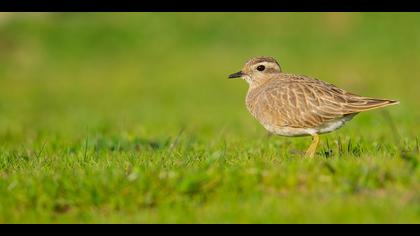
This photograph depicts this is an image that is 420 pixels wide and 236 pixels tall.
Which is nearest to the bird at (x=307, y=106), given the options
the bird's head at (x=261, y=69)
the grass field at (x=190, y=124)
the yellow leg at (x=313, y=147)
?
the yellow leg at (x=313, y=147)

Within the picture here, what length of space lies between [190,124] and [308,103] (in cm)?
644

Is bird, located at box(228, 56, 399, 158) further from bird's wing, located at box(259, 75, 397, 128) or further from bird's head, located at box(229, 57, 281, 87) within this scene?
bird's head, located at box(229, 57, 281, 87)

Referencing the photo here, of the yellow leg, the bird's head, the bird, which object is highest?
the bird's head

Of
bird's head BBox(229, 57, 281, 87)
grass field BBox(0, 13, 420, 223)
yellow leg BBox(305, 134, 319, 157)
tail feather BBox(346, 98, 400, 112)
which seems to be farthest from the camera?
bird's head BBox(229, 57, 281, 87)

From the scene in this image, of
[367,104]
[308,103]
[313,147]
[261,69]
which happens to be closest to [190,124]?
[261,69]

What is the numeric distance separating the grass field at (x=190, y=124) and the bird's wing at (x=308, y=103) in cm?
45

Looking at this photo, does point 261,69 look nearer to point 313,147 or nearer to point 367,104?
point 313,147

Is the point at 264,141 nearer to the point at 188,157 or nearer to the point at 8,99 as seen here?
the point at 188,157

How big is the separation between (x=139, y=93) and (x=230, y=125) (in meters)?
9.10

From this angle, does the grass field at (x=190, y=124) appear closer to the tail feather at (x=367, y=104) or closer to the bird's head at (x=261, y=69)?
the tail feather at (x=367, y=104)

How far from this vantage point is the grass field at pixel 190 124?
7.27 meters

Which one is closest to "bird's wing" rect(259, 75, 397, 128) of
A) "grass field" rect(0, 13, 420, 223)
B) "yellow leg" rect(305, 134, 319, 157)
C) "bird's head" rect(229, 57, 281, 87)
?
"yellow leg" rect(305, 134, 319, 157)

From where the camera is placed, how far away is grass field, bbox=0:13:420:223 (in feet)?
23.8

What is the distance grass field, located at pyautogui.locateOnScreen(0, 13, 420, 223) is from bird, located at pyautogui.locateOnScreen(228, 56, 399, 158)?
1.04 feet
